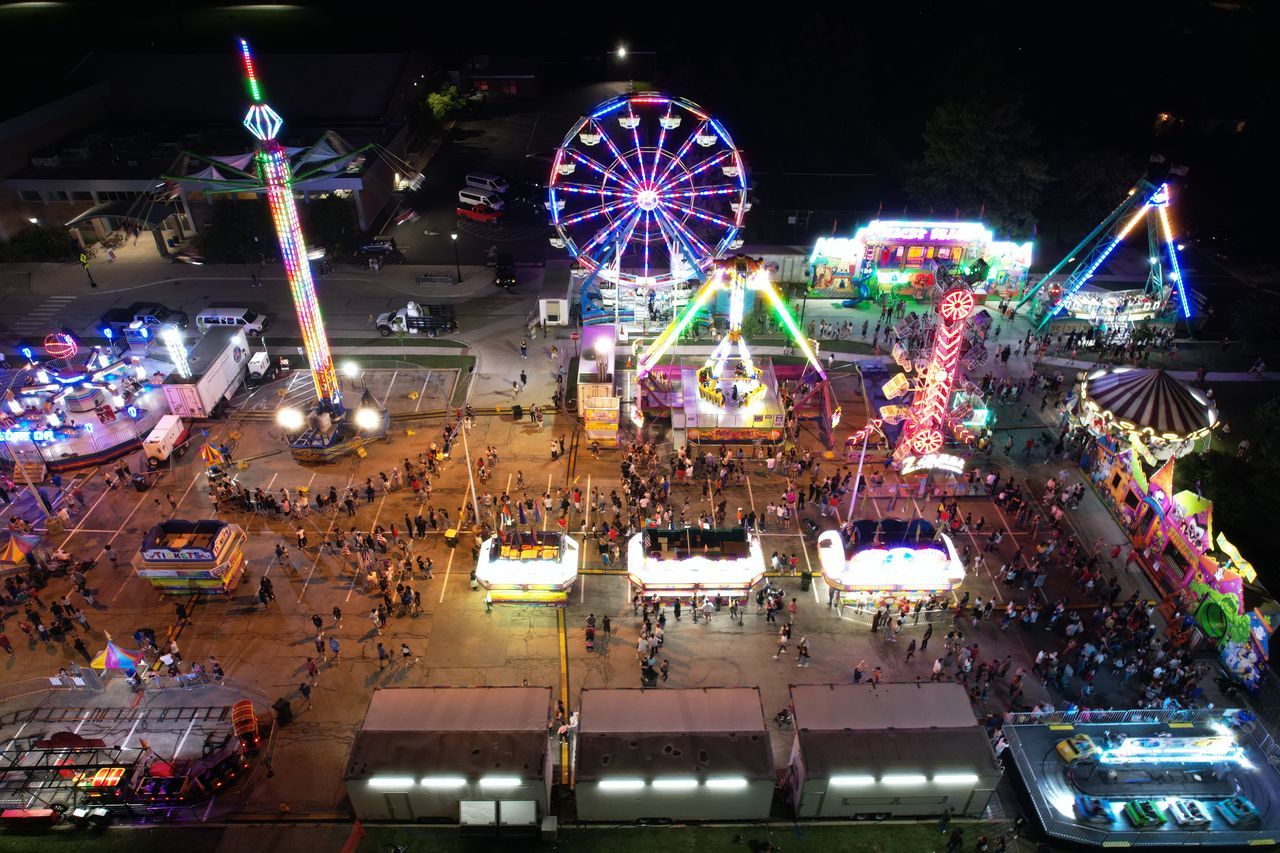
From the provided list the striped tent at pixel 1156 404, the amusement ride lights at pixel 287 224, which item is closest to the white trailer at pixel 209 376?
the amusement ride lights at pixel 287 224

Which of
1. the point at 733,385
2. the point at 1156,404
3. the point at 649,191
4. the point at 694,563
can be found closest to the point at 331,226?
the point at 649,191

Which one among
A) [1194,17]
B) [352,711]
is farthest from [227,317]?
[1194,17]

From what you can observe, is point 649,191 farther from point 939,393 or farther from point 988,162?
point 988,162

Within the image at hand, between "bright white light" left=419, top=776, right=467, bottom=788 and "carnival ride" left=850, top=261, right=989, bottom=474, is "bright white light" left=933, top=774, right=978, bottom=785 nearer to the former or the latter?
"bright white light" left=419, top=776, right=467, bottom=788

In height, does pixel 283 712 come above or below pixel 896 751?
above

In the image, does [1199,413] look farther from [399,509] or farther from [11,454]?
[11,454]

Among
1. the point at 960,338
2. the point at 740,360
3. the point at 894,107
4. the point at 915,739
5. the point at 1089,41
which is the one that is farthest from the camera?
the point at 894,107
